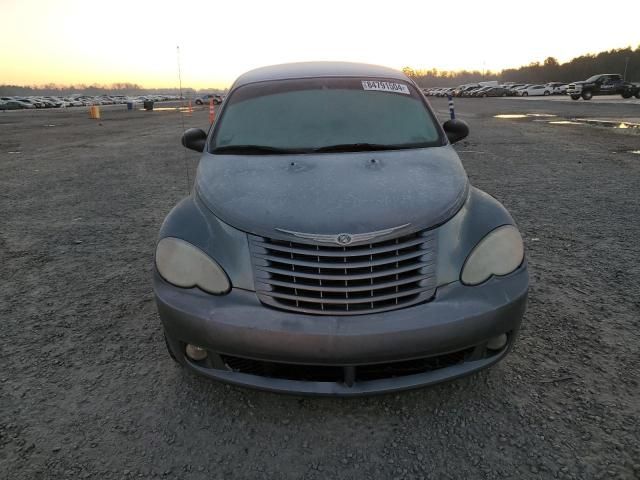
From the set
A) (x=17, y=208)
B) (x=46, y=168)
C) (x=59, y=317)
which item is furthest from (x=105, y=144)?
(x=59, y=317)

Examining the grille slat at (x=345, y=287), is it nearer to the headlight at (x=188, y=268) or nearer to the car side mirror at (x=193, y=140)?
the headlight at (x=188, y=268)

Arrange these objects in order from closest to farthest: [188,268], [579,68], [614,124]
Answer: [188,268]
[614,124]
[579,68]

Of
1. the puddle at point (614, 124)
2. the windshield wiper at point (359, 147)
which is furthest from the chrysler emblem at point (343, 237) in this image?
the puddle at point (614, 124)

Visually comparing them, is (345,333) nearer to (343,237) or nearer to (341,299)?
(341,299)

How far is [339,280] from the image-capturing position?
1977 millimetres

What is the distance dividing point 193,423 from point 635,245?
171 inches

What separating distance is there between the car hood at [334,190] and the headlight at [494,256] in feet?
0.78

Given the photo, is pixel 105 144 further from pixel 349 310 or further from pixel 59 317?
pixel 349 310

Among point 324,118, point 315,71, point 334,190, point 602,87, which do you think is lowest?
point 334,190

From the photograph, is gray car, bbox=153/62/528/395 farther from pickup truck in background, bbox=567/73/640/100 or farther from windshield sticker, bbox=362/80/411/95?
pickup truck in background, bbox=567/73/640/100

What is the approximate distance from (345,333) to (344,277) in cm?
26

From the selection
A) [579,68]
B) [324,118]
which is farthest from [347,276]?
[579,68]

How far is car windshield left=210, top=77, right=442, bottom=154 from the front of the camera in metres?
2.97

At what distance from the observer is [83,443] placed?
201 cm
